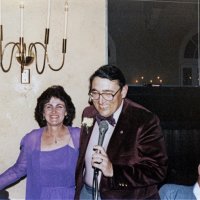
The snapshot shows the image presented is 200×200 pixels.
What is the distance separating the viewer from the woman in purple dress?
2175 mm

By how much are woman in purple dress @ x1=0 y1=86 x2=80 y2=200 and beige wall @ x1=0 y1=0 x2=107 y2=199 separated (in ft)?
1.65

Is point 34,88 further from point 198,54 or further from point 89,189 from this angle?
point 198,54

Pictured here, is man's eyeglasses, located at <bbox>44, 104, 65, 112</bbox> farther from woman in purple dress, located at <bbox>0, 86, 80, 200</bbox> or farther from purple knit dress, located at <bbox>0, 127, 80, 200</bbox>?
purple knit dress, located at <bbox>0, 127, 80, 200</bbox>

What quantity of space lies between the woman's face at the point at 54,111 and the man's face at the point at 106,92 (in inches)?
20.0

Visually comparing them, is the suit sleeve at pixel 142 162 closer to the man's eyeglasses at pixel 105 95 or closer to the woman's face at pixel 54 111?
the man's eyeglasses at pixel 105 95

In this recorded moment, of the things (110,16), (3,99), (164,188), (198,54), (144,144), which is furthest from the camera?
(198,54)

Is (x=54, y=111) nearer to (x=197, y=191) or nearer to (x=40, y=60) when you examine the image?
(x=40, y=60)

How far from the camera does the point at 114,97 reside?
5.87ft

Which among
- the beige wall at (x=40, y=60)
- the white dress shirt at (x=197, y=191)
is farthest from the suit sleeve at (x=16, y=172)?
the white dress shirt at (x=197, y=191)

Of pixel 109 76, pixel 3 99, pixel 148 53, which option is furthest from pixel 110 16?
pixel 109 76

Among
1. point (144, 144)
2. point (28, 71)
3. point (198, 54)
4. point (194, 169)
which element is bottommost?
point (194, 169)

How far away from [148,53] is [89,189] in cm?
175

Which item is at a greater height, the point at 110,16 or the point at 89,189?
the point at 110,16

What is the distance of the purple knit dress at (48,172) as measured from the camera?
2.17 metres
